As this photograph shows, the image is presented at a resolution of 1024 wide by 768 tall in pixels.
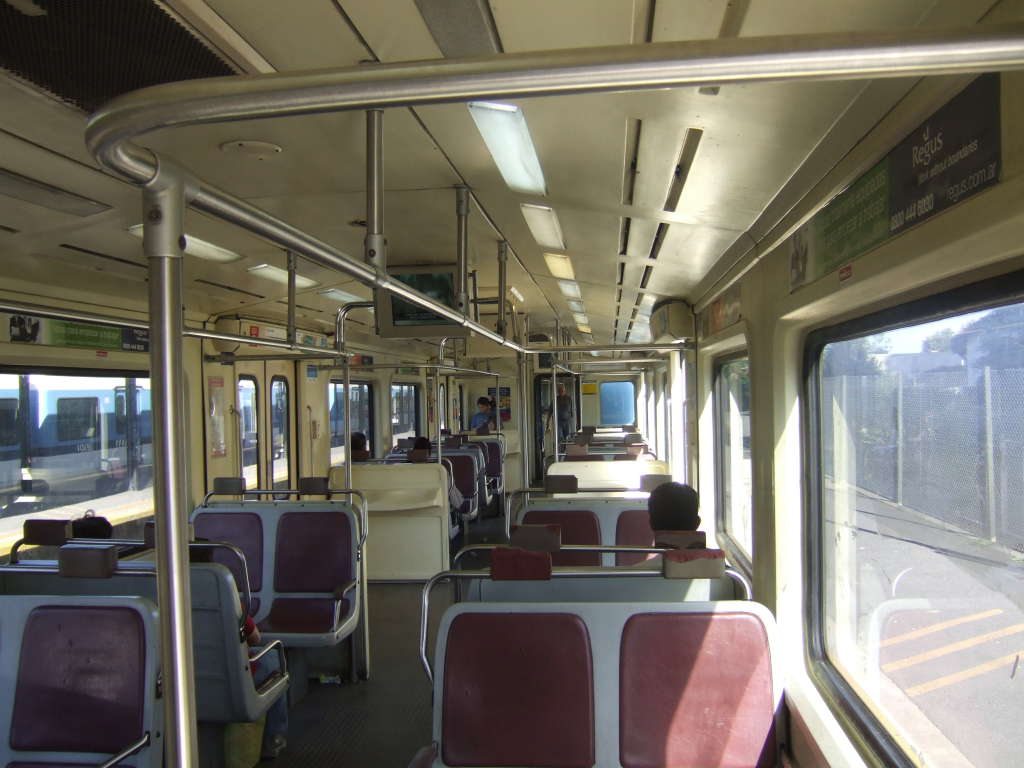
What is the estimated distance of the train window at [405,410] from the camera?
481 inches

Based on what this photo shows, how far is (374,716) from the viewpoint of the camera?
4.02m

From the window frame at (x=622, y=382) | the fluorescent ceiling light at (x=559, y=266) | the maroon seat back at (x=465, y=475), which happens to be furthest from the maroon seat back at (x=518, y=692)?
Answer: the window frame at (x=622, y=382)

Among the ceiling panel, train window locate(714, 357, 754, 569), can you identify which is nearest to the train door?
train window locate(714, 357, 754, 569)

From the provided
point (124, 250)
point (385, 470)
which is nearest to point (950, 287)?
point (124, 250)

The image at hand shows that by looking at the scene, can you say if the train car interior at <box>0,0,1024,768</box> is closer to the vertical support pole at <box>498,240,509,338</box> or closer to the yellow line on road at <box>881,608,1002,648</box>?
the yellow line on road at <box>881,608,1002,648</box>

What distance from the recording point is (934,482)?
1.86 metres

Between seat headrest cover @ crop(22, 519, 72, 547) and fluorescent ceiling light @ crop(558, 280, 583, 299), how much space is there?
3.92 m

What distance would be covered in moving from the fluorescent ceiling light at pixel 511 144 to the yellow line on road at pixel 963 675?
1851 mm

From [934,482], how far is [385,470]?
18.3 ft

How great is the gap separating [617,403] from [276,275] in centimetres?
1247

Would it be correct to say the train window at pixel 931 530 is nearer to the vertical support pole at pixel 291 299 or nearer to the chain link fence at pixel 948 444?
the chain link fence at pixel 948 444

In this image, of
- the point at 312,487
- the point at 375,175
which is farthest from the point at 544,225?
the point at 312,487

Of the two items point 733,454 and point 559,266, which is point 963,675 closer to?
point 733,454

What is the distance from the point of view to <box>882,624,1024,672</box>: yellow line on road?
1.55 m
